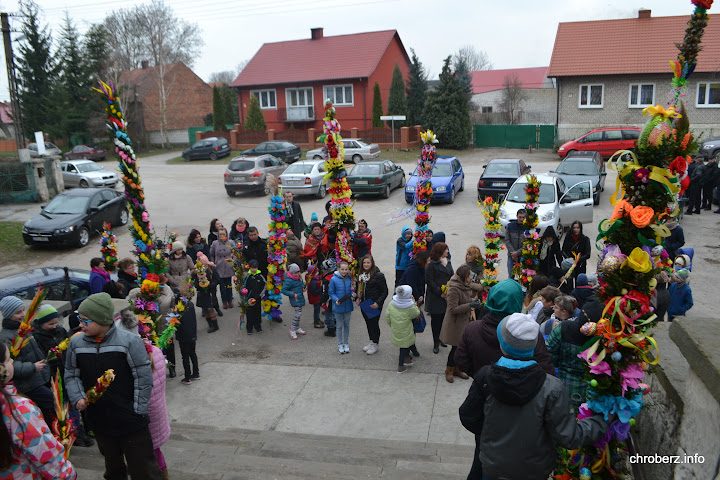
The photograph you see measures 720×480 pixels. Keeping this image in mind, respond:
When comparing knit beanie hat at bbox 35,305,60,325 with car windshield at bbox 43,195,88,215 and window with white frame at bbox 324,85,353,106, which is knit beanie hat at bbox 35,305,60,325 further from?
window with white frame at bbox 324,85,353,106

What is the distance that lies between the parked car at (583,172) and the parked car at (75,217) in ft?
49.6

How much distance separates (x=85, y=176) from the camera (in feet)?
84.2

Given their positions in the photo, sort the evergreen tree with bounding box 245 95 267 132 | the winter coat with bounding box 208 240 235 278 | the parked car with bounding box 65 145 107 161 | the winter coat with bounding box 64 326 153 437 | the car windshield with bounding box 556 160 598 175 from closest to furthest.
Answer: the winter coat with bounding box 64 326 153 437, the winter coat with bounding box 208 240 235 278, the car windshield with bounding box 556 160 598 175, the parked car with bounding box 65 145 107 161, the evergreen tree with bounding box 245 95 267 132

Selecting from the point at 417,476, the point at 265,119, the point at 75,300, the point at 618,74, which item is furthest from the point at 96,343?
the point at 265,119

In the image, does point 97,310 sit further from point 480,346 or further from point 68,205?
point 68,205

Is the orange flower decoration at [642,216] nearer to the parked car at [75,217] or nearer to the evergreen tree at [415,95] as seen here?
the parked car at [75,217]

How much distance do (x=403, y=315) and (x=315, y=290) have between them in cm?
232

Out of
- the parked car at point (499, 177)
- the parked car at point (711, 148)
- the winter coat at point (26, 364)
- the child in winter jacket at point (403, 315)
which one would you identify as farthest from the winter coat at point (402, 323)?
the parked car at point (711, 148)

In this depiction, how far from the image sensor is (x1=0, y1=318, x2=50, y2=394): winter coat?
4546 mm

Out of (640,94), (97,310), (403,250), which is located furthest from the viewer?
(640,94)

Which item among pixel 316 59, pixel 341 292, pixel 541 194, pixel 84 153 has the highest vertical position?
pixel 316 59

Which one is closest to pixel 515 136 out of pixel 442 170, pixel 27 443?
pixel 442 170

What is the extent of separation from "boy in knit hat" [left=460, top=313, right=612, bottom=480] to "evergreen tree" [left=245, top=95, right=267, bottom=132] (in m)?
39.1

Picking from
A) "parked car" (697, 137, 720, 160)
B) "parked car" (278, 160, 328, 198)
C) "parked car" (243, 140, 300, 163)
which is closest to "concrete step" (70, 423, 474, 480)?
"parked car" (278, 160, 328, 198)
